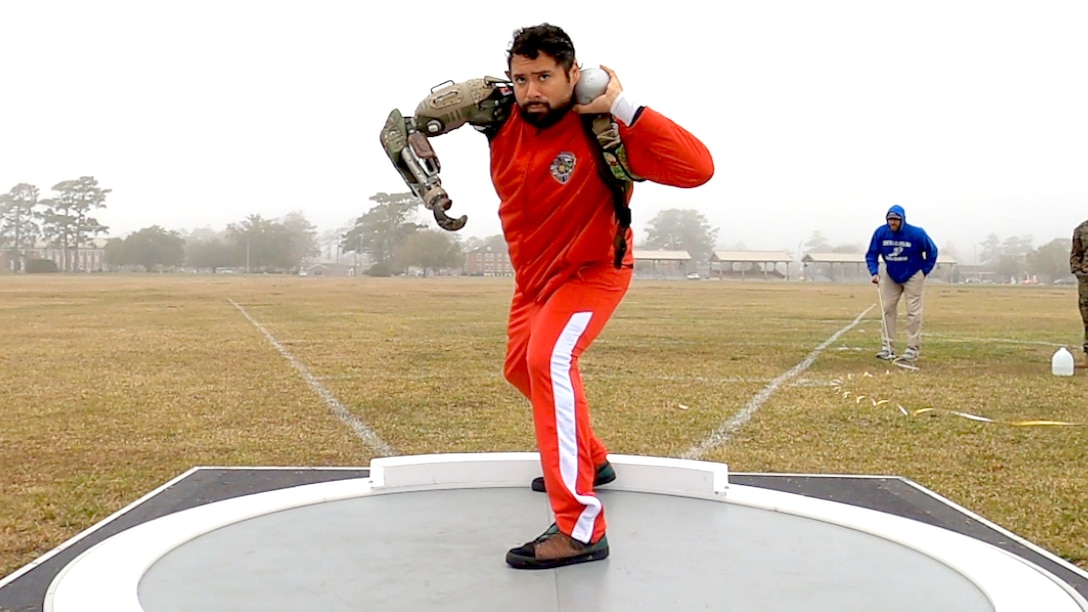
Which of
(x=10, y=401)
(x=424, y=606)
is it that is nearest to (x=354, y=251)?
(x=10, y=401)

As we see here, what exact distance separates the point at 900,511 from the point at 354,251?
329ft

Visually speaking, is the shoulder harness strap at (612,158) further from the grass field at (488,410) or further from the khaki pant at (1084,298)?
the khaki pant at (1084,298)

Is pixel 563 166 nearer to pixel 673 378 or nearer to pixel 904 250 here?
pixel 673 378

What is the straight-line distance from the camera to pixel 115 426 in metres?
7.25

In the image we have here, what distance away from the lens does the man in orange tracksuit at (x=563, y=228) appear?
10.3ft

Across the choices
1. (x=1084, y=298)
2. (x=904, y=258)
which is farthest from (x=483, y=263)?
(x=1084, y=298)

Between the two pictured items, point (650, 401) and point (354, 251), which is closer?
point (650, 401)

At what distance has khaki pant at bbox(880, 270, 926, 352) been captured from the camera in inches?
454

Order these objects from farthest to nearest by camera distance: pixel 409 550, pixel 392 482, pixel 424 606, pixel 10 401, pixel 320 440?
pixel 10 401, pixel 320 440, pixel 392 482, pixel 409 550, pixel 424 606

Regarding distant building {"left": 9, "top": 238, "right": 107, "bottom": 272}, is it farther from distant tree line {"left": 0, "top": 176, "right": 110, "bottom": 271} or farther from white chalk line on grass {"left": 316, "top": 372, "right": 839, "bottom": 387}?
white chalk line on grass {"left": 316, "top": 372, "right": 839, "bottom": 387}

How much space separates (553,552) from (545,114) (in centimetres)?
143

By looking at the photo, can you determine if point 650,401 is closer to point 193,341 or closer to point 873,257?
point 873,257

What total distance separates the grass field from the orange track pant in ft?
6.99

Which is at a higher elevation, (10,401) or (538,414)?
(538,414)
